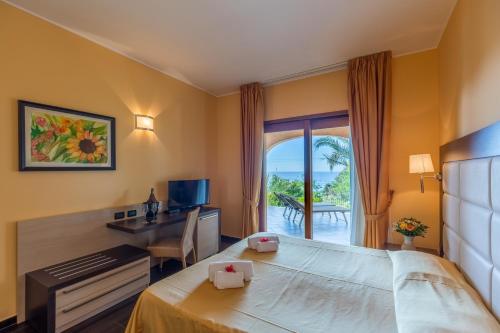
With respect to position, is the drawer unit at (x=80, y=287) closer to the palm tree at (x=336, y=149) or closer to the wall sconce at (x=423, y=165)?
the palm tree at (x=336, y=149)

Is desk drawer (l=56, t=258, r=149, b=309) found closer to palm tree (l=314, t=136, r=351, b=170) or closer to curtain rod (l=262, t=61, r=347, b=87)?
palm tree (l=314, t=136, r=351, b=170)

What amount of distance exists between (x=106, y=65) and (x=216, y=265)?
254cm

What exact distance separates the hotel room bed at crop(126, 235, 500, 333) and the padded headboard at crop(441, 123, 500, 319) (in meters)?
0.10

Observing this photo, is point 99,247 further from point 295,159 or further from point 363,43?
point 363,43

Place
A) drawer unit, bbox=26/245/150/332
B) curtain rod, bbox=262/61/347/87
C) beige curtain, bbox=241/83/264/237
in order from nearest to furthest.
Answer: drawer unit, bbox=26/245/150/332, curtain rod, bbox=262/61/347/87, beige curtain, bbox=241/83/264/237

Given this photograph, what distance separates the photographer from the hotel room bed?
1085 mm

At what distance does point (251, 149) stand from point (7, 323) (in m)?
3.18

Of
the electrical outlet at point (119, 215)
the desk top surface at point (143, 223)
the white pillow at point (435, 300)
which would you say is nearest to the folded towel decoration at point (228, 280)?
the white pillow at point (435, 300)

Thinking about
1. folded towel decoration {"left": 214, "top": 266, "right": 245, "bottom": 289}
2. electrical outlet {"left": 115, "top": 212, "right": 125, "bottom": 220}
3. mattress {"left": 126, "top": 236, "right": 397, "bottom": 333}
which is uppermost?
electrical outlet {"left": 115, "top": 212, "right": 125, "bottom": 220}

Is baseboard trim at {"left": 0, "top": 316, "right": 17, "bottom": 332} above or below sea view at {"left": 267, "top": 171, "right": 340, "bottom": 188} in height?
below

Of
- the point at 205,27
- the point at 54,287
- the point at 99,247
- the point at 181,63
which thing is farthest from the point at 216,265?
the point at 181,63

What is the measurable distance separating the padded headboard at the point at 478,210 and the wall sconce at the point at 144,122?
3.18 meters

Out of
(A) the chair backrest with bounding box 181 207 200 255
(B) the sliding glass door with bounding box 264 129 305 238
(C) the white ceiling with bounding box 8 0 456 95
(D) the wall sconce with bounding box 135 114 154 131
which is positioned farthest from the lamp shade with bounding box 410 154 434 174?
(D) the wall sconce with bounding box 135 114 154 131

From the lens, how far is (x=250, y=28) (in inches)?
88.7
